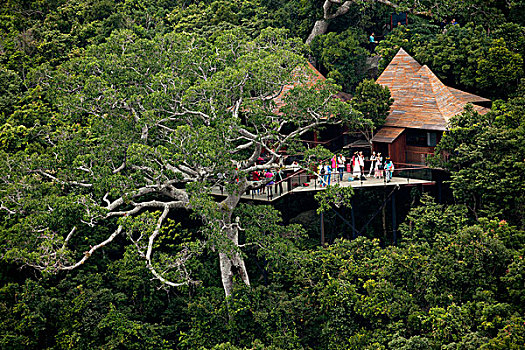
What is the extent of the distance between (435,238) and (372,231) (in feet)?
22.1

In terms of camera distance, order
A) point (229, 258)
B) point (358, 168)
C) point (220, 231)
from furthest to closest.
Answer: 1. point (358, 168)
2. point (229, 258)
3. point (220, 231)

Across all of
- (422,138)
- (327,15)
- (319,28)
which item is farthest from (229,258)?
(327,15)

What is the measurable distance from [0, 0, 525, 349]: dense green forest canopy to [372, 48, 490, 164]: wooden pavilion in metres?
1.89

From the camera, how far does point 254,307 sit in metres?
25.6

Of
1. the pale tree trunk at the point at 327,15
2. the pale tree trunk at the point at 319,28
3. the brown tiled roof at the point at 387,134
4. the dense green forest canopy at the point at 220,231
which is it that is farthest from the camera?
the pale tree trunk at the point at 319,28

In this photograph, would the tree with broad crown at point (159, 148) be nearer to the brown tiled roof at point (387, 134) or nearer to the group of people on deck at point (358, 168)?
the group of people on deck at point (358, 168)

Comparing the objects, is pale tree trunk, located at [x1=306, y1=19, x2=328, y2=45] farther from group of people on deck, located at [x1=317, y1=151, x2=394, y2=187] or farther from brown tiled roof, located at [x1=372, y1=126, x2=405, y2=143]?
group of people on deck, located at [x1=317, y1=151, x2=394, y2=187]

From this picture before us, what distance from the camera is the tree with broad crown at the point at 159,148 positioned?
23.7 meters

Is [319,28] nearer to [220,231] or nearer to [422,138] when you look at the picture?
[422,138]

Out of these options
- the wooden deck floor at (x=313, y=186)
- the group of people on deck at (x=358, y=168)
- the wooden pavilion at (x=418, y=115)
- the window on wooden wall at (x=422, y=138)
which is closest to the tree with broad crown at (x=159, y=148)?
the wooden deck floor at (x=313, y=186)

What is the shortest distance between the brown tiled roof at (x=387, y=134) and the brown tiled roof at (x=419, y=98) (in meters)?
0.26

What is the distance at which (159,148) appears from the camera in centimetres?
2402

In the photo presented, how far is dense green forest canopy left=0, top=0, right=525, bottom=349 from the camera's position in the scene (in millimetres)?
22797

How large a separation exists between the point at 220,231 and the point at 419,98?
49.7 feet
